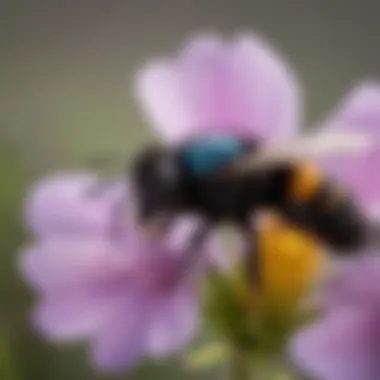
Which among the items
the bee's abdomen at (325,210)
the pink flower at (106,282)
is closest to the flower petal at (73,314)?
the pink flower at (106,282)

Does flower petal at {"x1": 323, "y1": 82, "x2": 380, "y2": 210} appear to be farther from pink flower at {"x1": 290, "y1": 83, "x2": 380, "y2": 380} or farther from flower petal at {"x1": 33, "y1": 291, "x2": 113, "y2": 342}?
flower petal at {"x1": 33, "y1": 291, "x2": 113, "y2": 342}

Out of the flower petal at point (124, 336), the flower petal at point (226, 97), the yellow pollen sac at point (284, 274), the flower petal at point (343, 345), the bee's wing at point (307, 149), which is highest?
the flower petal at point (226, 97)

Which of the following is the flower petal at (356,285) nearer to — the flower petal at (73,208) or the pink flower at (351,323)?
the pink flower at (351,323)

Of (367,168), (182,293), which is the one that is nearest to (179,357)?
(182,293)

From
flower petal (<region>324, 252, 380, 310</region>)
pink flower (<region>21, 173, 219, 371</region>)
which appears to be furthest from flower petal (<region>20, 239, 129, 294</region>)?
flower petal (<region>324, 252, 380, 310</region>)

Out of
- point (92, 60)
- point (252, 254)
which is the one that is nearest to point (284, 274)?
point (252, 254)

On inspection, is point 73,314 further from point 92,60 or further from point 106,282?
point 92,60

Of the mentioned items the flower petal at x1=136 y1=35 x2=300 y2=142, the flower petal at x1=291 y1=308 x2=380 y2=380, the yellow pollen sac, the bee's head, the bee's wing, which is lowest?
the flower petal at x1=291 y1=308 x2=380 y2=380
